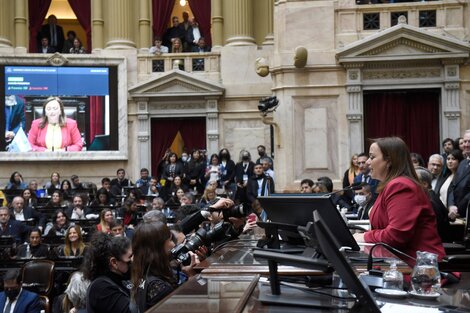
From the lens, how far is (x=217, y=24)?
20125 millimetres

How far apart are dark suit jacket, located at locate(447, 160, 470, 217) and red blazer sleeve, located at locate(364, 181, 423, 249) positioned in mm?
4076

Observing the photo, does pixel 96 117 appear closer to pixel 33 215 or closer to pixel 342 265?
pixel 33 215

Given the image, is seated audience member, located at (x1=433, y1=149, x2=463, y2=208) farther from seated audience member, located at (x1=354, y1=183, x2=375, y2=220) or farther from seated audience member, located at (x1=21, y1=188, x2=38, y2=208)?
seated audience member, located at (x1=21, y1=188, x2=38, y2=208)

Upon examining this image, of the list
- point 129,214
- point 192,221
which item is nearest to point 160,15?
point 129,214

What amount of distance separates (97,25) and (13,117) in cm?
399

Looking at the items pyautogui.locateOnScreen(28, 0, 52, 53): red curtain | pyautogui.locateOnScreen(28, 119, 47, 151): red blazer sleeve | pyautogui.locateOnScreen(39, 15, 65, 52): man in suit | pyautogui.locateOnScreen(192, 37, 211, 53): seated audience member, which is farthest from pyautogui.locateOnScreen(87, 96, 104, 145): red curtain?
pyautogui.locateOnScreen(28, 0, 52, 53): red curtain

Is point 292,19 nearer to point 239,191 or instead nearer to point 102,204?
point 239,191

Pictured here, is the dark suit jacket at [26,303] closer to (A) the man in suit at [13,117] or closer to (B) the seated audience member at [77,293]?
(B) the seated audience member at [77,293]

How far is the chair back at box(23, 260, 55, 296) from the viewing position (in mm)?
7754

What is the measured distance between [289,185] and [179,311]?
36.7 ft

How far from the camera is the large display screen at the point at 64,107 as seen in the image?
1825 cm

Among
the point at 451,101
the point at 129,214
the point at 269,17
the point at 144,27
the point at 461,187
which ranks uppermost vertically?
the point at 269,17

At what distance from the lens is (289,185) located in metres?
13.3

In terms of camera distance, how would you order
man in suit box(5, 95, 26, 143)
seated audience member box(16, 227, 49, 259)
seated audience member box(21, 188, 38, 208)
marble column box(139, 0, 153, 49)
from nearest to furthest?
seated audience member box(16, 227, 49, 259)
seated audience member box(21, 188, 38, 208)
man in suit box(5, 95, 26, 143)
marble column box(139, 0, 153, 49)
